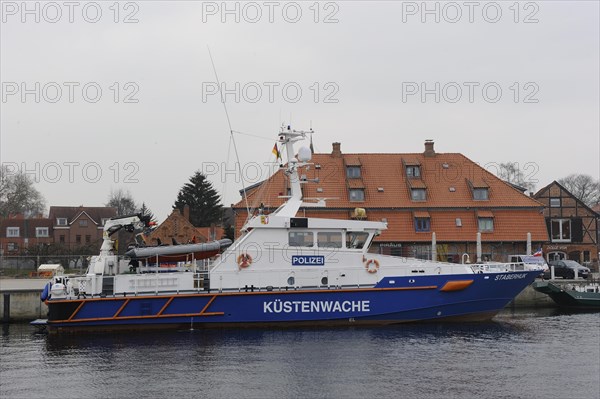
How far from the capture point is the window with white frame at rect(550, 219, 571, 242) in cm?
4409

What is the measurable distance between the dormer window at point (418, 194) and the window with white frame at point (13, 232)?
47120mm

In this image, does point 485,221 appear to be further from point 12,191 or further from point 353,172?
point 12,191

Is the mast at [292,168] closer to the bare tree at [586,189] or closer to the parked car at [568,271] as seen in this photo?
the parked car at [568,271]

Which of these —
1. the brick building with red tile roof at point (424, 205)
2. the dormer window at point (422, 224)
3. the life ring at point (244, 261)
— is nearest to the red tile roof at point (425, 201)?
the brick building with red tile roof at point (424, 205)

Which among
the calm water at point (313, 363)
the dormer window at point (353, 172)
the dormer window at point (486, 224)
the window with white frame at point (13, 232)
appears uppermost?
the dormer window at point (353, 172)

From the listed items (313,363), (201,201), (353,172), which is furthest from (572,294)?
(201,201)

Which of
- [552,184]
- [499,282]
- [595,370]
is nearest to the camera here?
[595,370]

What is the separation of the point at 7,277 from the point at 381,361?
2699 centimetres

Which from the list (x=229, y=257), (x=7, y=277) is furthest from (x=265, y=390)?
(x=7, y=277)

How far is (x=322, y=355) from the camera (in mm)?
18828

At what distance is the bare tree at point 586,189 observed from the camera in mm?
76000

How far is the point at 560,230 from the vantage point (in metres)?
44.3

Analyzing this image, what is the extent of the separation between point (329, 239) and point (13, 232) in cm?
5560

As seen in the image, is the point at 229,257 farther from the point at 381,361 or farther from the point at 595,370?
the point at 595,370
